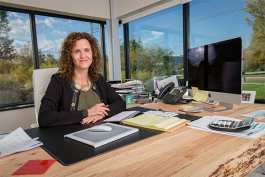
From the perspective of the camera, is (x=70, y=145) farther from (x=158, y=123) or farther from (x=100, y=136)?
(x=158, y=123)

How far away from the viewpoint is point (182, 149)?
0.75 meters

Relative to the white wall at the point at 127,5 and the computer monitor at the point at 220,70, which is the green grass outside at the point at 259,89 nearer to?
the computer monitor at the point at 220,70

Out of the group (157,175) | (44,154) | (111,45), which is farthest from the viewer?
(111,45)

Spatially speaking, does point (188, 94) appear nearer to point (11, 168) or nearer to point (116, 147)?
point (116, 147)

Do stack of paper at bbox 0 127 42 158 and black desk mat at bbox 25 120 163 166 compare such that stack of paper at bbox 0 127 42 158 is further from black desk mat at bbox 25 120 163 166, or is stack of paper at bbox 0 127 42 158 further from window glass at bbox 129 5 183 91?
window glass at bbox 129 5 183 91

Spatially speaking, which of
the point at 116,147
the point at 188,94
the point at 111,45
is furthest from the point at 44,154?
the point at 111,45

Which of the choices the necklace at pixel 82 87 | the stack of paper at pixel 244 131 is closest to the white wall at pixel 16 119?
the necklace at pixel 82 87

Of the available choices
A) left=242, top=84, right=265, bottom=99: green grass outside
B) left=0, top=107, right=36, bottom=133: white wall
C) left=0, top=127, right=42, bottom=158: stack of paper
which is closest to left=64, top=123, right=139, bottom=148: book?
left=0, top=127, right=42, bottom=158: stack of paper

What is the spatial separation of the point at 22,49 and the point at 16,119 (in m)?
1.02

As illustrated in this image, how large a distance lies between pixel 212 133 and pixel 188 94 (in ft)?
3.52

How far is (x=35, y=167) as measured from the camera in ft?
2.09

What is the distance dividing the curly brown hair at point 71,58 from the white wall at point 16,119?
1561 millimetres

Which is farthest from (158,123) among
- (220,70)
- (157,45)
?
(157,45)

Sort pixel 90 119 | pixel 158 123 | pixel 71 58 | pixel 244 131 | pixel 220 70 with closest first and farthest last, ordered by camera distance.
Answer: pixel 244 131
pixel 158 123
pixel 90 119
pixel 220 70
pixel 71 58
